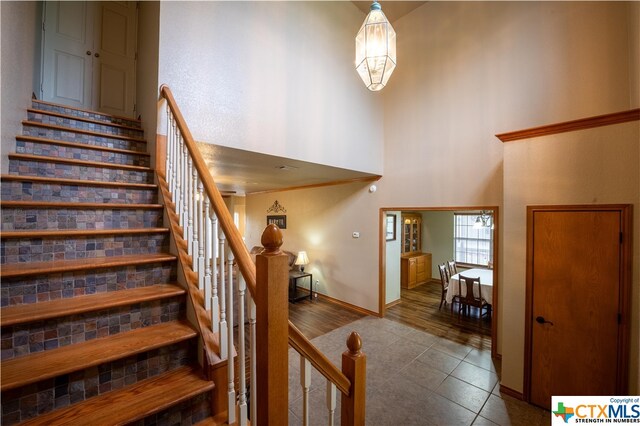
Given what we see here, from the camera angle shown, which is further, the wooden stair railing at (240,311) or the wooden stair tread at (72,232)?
the wooden stair tread at (72,232)

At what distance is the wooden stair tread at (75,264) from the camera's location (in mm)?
1248

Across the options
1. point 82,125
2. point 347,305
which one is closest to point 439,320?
point 347,305

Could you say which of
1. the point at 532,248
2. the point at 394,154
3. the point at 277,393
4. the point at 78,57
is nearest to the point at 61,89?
the point at 78,57

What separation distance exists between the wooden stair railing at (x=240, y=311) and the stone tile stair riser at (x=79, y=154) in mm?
622

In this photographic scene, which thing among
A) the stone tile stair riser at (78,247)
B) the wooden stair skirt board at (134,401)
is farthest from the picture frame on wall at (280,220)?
the wooden stair skirt board at (134,401)

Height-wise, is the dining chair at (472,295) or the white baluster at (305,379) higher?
the white baluster at (305,379)

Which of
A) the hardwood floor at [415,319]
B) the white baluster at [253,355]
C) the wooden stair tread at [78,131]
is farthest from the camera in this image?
the hardwood floor at [415,319]

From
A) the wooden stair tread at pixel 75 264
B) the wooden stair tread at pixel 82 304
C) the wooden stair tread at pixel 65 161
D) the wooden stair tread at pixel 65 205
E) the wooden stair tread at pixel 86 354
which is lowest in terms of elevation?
the wooden stair tread at pixel 86 354

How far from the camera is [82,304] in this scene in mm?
1271

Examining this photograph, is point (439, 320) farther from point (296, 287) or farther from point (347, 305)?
point (296, 287)

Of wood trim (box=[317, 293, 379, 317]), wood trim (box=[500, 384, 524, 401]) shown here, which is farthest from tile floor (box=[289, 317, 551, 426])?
wood trim (box=[317, 293, 379, 317])

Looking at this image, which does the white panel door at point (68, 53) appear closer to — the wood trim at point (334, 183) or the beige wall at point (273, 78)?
the beige wall at point (273, 78)

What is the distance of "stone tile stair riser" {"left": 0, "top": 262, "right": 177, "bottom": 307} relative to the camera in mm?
1241

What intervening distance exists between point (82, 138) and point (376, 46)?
8.87ft
